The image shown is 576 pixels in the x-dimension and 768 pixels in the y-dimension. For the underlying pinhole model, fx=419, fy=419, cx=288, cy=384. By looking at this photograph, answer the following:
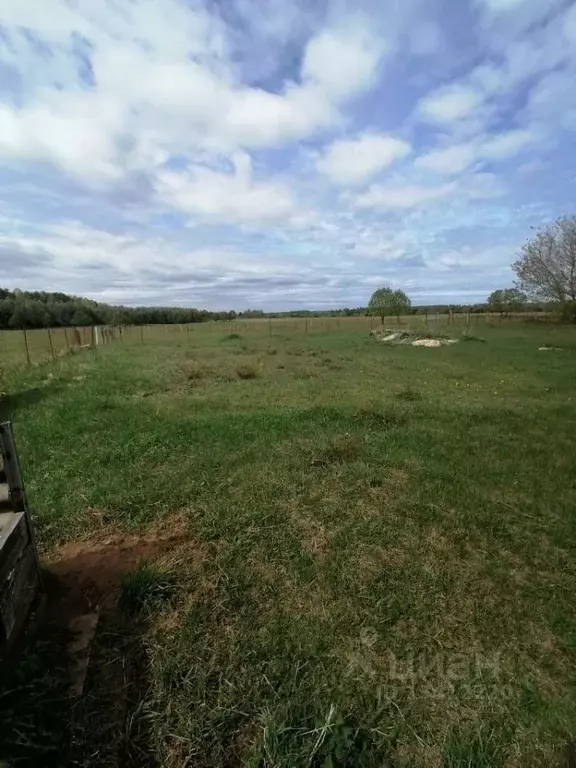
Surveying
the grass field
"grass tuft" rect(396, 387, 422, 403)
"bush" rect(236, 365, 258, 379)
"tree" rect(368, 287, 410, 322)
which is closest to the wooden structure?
the grass field

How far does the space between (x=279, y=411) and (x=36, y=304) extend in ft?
183

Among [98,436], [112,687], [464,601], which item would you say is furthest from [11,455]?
[98,436]

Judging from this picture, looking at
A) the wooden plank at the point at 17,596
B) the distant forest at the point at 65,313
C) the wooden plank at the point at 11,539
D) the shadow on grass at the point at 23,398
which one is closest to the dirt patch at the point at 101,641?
the wooden plank at the point at 17,596

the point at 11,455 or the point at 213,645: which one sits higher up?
the point at 11,455

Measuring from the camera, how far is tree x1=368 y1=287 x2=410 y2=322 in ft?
149

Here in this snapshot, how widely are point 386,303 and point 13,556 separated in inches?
1803

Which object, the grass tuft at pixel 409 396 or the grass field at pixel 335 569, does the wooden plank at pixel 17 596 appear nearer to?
the grass field at pixel 335 569

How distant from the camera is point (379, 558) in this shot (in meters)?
3.59

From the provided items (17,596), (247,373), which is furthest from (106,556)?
(247,373)

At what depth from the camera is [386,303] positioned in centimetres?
4541

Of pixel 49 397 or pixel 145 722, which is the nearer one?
pixel 145 722

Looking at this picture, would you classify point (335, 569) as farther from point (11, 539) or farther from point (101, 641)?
point (11, 539)

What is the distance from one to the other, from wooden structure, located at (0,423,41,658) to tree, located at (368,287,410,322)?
45.0 metres

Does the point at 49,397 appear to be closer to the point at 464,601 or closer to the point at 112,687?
the point at 112,687
